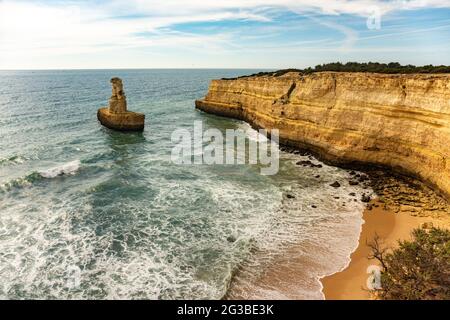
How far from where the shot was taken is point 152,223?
2000 centimetres

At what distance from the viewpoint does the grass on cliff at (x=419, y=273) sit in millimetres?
11930

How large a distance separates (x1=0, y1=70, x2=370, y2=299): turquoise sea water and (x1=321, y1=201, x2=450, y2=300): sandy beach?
54 centimetres

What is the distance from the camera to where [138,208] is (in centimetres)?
2186

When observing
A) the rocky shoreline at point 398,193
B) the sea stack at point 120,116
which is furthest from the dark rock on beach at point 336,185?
the sea stack at point 120,116

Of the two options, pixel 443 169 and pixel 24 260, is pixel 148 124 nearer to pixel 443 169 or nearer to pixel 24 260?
pixel 24 260

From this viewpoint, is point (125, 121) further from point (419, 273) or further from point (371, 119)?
point (419, 273)

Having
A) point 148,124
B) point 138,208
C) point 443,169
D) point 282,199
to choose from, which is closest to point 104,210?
point 138,208

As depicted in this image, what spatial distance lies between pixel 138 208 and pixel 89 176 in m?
7.97

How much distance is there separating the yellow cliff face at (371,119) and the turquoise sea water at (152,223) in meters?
2.93

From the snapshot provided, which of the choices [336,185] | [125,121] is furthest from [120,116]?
[336,185]

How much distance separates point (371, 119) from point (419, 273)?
1759 cm

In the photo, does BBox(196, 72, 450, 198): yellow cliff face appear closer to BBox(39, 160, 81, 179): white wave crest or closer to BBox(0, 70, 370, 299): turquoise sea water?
BBox(0, 70, 370, 299): turquoise sea water

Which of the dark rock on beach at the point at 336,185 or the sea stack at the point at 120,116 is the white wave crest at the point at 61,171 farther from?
the dark rock on beach at the point at 336,185

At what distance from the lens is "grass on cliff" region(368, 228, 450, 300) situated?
470 inches
